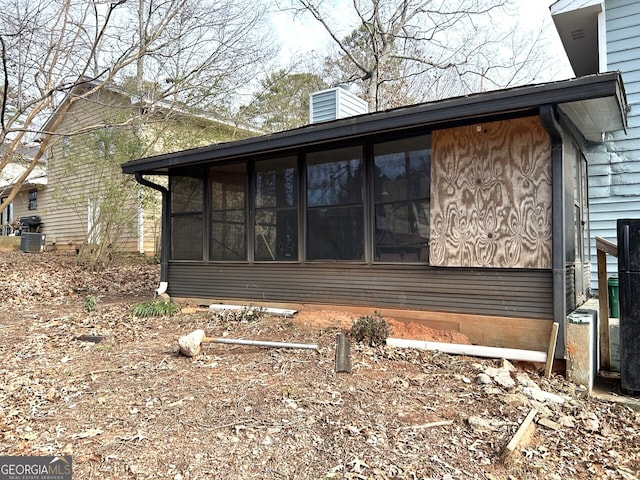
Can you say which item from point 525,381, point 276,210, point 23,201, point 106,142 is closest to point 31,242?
point 23,201

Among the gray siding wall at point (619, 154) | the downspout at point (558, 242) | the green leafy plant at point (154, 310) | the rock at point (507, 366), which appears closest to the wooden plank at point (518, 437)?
the rock at point (507, 366)

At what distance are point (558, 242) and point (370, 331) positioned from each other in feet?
6.61

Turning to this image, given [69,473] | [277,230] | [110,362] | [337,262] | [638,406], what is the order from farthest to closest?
[277,230] → [337,262] → [110,362] → [638,406] → [69,473]

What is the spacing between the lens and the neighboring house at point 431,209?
4211mm

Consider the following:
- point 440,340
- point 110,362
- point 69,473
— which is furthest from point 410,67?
point 69,473

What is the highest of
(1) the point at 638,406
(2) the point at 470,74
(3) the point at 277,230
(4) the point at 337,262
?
(2) the point at 470,74

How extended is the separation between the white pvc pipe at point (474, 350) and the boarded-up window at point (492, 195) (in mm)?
838

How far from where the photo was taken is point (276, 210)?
6.20m

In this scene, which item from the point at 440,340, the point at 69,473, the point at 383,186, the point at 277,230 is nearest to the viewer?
the point at 69,473

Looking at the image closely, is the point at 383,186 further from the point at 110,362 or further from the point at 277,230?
the point at 110,362

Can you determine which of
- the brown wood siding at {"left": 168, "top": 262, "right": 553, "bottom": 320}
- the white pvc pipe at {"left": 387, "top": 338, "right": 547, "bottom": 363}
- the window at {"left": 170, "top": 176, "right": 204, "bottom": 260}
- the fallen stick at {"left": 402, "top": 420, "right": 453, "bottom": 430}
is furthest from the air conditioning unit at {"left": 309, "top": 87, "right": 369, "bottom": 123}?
the fallen stick at {"left": 402, "top": 420, "right": 453, "bottom": 430}

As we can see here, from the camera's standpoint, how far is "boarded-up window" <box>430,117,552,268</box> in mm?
4273

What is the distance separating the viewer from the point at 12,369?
13.4 feet

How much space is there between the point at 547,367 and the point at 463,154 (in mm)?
2258
